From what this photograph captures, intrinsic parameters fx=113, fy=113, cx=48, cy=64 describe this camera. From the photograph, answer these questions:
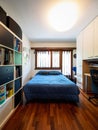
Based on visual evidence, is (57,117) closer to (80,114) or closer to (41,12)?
(80,114)

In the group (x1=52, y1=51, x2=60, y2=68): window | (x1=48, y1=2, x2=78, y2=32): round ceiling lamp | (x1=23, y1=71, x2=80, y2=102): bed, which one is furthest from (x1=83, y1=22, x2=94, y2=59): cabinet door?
(x1=52, y1=51, x2=60, y2=68): window

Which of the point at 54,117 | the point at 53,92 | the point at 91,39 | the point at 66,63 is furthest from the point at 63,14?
the point at 66,63

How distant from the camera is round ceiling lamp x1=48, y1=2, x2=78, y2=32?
95.1 inches

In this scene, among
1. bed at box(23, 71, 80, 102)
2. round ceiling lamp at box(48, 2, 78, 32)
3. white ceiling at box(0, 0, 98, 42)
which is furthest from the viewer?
bed at box(23, 71, 80, 102)

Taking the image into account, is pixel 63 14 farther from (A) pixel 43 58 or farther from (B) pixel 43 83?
(A) pixel 43 58

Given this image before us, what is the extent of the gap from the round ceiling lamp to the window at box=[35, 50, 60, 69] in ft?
8.84

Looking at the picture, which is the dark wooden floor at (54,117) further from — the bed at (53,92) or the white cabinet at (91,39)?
the white cabinet at (91,39)

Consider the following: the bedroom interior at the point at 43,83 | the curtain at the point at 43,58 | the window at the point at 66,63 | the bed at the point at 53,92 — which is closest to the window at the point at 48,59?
the curtain at the point at 43,58

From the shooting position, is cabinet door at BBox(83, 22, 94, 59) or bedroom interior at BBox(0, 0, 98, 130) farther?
cabinet door at BBox(83, 22, 94, 59)

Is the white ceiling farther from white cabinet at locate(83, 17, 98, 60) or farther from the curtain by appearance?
the curtain

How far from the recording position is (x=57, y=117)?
7.32 feet

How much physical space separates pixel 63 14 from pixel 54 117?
7.74 feet

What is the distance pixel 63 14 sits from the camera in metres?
2.77

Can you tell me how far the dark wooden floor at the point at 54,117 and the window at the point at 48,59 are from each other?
131 inches
